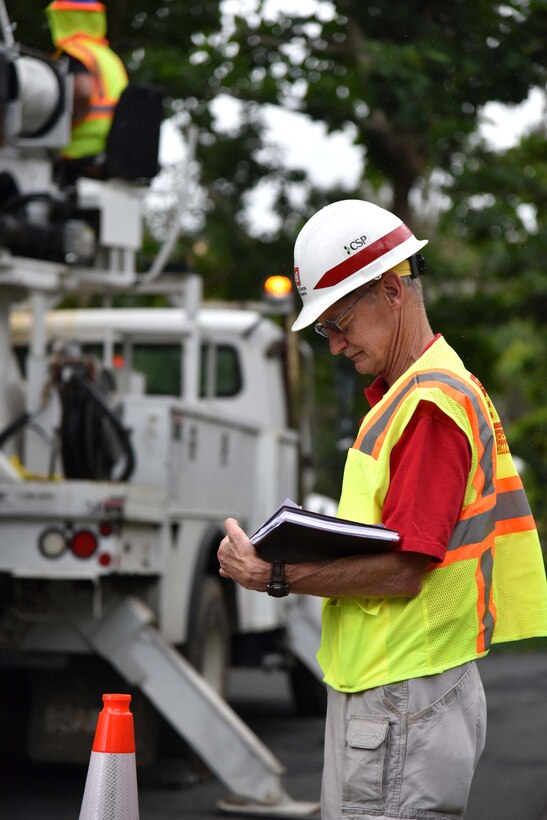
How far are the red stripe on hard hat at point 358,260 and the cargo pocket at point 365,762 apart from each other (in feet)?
2.91

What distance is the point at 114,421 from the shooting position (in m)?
7.12

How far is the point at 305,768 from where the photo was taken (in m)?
8.39

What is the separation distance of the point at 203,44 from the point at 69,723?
26.1ft

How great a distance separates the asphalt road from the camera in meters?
7.04

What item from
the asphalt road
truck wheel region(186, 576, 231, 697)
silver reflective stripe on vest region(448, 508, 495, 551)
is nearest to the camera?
silver reflective stripe on vest region(448, 508, 495, 551)

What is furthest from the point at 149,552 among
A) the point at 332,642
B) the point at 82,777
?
the point at 332,642

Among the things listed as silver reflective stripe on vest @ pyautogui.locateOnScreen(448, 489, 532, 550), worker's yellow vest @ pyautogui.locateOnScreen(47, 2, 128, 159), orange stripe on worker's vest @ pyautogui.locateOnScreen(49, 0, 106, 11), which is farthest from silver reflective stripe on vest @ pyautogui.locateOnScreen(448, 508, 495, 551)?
orange stripe on worker's vest @ pyautogui.locateOnScreen(49, 0, 106, 11)

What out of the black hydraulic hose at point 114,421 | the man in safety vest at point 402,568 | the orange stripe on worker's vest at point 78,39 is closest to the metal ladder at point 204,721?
the black hydraulic hose at point 114,421

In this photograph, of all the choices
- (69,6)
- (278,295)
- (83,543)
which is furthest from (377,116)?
(83,543)

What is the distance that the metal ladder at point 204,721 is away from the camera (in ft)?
21.8

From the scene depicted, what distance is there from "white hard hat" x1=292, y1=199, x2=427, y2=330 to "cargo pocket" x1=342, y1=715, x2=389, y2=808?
813 mm

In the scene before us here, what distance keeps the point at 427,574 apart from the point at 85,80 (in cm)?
489

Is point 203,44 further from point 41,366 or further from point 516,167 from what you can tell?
point 41,366

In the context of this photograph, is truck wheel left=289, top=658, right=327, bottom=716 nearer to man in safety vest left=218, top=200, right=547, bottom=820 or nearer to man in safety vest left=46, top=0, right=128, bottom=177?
man in safety vest left=46, top=0, right=128, bottom=177
